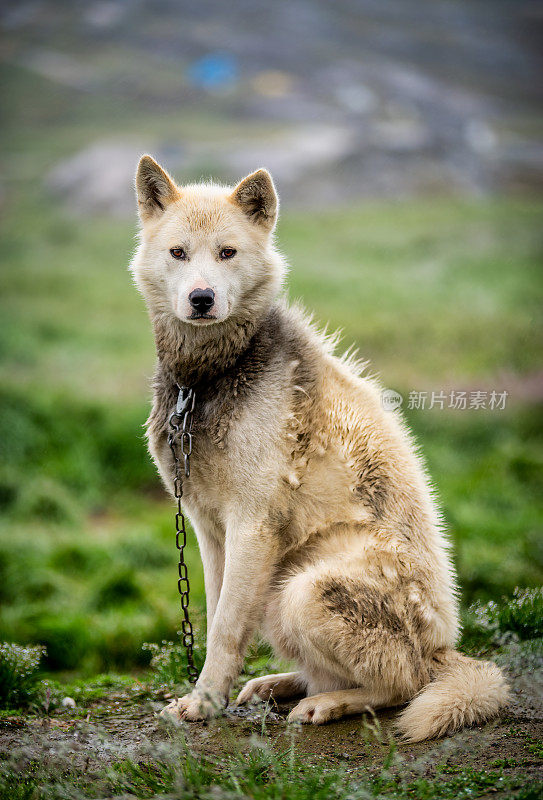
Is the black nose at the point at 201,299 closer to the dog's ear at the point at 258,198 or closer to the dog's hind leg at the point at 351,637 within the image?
the dog's ear at the point at 258,198

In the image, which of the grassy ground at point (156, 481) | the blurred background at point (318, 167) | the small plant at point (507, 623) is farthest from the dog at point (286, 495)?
the blurred background at point (318, 167)

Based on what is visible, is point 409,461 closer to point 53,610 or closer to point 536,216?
point 53,610

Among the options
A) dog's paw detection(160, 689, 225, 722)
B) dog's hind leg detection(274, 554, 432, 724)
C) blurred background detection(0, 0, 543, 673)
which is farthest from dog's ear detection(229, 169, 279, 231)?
blurred background detection(0, 0, 543, 673)

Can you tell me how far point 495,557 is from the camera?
7.02 meters

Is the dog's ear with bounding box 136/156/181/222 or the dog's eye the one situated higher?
the dog's ear with bounding box 136/156/181/222

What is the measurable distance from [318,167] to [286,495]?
43.6 ft

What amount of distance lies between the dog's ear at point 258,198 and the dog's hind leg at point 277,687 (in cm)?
244

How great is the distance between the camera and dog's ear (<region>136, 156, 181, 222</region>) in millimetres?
3934

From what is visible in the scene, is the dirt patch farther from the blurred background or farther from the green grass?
the blurred background

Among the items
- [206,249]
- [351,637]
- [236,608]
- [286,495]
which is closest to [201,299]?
[206,249]

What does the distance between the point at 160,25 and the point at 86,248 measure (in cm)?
489

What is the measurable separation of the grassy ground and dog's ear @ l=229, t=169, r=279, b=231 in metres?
2.53

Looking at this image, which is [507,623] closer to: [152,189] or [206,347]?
[206,347]

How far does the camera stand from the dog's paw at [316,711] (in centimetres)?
358
